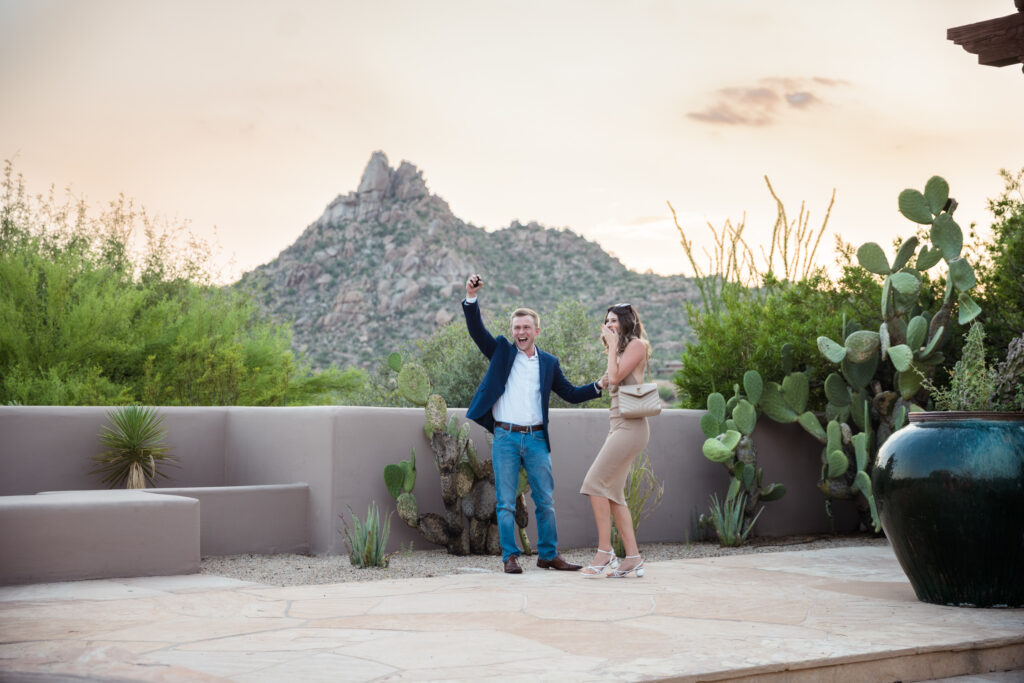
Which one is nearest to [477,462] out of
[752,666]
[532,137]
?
[752,666]

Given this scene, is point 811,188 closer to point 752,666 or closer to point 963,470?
point 963,470

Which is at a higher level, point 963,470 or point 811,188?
point 811,188

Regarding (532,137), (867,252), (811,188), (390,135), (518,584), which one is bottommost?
(518,584)

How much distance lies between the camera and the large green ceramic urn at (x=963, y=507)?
529 centimetres

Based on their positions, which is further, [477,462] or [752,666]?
[477,462]

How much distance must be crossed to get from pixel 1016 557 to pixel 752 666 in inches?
84.6

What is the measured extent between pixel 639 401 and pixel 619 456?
382 millimetres

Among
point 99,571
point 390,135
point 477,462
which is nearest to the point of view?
point 99,571

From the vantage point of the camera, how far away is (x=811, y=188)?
15844mm

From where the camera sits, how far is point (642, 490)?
9578 millimetres

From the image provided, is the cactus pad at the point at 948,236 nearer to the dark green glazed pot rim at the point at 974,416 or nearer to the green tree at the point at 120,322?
the dark green glazed pot rim at the point at 974,416

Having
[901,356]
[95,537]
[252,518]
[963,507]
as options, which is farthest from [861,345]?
[95,537]

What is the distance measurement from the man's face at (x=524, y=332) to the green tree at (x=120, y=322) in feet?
29.9

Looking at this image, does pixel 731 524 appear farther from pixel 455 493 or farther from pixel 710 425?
pixel 455 493
